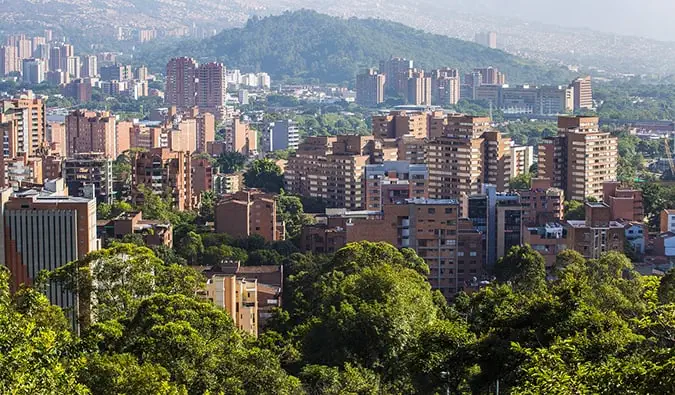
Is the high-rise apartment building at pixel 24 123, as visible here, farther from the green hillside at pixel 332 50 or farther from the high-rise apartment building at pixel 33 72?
the green hillside at pixel 332 50

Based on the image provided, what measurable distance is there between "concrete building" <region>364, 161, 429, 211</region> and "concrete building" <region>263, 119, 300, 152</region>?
19.3m

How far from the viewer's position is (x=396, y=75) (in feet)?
229

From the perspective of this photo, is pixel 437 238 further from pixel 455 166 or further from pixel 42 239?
pixel 455 166

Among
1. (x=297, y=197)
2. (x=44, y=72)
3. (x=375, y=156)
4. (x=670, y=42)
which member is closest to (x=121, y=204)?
(x=297, y=197)

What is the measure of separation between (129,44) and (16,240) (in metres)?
100

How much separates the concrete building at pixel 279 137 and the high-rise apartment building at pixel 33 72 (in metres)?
30.1

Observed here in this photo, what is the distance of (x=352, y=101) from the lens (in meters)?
73.5

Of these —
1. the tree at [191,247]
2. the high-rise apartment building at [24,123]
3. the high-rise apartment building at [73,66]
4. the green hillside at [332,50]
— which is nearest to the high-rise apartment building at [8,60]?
the high-rise apartment building at [73,66]

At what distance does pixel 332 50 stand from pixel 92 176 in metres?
63.9

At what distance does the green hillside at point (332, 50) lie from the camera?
87812 millimetres

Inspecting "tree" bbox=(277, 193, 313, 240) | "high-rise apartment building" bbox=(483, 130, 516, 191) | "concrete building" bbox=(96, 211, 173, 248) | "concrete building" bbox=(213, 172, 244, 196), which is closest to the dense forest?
"concrete building" bbox=(96, 211, 173, 248)

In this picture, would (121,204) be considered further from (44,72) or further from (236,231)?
(44,72)

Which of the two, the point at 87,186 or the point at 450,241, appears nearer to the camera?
the point at 450,241

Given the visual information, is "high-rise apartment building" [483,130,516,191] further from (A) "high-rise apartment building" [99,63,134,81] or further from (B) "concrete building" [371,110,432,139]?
(A) "high-rise apartment building" [99,63,134,81]
